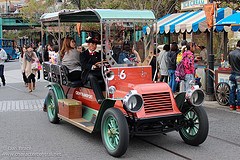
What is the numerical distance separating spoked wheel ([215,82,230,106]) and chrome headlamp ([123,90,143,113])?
5.29 meters

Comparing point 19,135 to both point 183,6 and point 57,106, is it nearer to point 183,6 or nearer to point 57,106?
point 57,106

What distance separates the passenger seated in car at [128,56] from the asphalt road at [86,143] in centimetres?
147

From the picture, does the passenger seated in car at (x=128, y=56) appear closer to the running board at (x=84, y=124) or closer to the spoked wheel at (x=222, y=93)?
the running board at (x=84, y=124)

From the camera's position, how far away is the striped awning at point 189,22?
45.4 feet

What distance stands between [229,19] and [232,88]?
109 inches

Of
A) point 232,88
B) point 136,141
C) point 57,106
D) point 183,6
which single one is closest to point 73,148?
point 136,141

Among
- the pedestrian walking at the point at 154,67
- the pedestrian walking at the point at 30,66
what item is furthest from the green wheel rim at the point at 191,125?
the pedestrian walking at the point at 30,66

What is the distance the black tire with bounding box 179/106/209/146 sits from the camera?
650cm

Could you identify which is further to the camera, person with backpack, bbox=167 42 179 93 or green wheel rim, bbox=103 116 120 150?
person with backpack, bbox=167 42 179 93

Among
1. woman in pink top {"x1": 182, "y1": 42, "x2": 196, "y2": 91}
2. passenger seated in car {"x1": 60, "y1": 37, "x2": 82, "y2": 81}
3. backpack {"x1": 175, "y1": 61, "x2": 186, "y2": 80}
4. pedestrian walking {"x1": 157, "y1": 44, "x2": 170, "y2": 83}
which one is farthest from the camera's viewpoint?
pedestrian walking {"x1": 157, "y1": 44, "x2": 170, "y2": 83}

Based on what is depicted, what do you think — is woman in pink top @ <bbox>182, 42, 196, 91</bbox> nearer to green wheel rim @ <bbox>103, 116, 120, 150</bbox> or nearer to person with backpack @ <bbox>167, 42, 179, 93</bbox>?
person with backpack @ <bbox>167, 42, 179, 93</bbox>

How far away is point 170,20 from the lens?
55.1 ft

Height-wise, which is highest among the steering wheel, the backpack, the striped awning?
the striped awning

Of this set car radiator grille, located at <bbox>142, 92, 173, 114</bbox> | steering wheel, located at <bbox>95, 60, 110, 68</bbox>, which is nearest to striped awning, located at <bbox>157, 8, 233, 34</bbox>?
steering wheel, located at <bbox>95, 60, 110, 68</bbox>
